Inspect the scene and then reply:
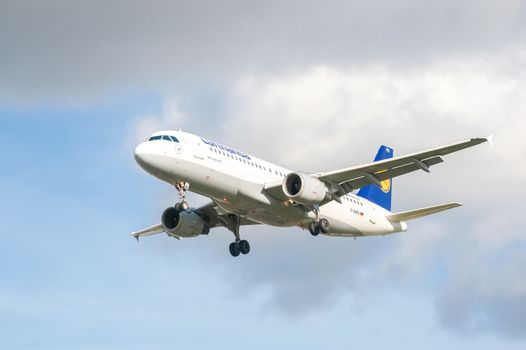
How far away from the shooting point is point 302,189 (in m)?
55.9

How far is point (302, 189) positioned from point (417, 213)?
923cm

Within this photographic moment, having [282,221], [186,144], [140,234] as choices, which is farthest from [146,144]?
[140,234]

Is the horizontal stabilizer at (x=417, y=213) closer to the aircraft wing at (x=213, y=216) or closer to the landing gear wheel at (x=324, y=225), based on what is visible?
the landing gear wheel at (x=324, y=225)

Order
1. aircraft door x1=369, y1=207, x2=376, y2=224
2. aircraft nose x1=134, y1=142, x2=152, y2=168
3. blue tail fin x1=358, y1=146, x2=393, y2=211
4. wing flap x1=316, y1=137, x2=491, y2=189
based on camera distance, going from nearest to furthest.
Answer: aircraft nose x1=134, y1=142, x2=152, y2=168, wing flap x1=316, y1=137, x2=491, y2=189, aircraft door x1=369, y1=207, x2=376, y2=224, blue tail fin x1=358, y1=146, x2=393, y2=211

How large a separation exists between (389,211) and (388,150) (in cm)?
736

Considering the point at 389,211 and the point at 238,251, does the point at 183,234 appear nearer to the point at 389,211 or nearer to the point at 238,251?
the point at 238,251

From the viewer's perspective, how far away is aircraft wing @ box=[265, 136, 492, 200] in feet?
180

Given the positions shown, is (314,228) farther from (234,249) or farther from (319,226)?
(234,249)

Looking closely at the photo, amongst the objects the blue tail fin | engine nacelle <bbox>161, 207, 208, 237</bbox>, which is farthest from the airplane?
the blue tail fin

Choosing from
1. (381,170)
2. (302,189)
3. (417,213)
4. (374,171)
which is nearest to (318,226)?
(302,189)

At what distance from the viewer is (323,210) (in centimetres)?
6025

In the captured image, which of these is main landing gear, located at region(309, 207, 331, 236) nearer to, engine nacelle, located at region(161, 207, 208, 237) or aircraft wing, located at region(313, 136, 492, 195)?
aircraft wing, located at region(313, 136, 492, 195)

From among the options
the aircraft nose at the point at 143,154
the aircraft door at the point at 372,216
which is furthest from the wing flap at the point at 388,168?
the aircraft nose at the point at 143,154

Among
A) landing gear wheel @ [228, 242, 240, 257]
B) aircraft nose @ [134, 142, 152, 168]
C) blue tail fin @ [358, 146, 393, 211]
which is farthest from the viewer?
blue tail fin @ [358, 146, 393, 211]
